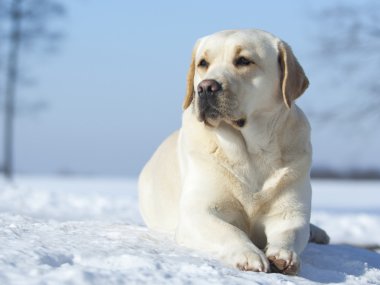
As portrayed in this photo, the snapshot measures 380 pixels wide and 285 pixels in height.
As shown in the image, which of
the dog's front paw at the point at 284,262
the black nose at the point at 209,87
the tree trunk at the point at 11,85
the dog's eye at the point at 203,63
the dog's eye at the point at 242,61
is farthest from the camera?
the tree trunk at the point at 11,85

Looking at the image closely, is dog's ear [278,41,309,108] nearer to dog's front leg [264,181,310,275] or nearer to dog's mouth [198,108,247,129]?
dog's mouth [198,108,247,129]

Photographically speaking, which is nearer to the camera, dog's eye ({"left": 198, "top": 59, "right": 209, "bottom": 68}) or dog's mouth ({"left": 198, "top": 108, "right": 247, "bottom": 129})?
dog's mouth ({"left": 198, "top": 108, "right": 247, "bottom": 129})

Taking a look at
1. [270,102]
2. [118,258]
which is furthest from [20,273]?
[270,102]

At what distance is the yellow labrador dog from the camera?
14.9ft

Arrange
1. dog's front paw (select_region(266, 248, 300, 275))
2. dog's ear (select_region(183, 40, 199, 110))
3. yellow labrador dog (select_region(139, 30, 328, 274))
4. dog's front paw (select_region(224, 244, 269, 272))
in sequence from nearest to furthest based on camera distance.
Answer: dog's front paw (select_region(224, 244, 269, 272)) < dog's front paw (select_region(266, 248, 300, 275)) < yellow labrador dog (select_region(139, 30, 328, 274)) < dog's ear (select_region(183, 40, 199, 110))

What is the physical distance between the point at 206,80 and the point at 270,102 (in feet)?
1.83

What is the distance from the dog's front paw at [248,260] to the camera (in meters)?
3.92

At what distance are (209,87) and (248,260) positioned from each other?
113 centimetres

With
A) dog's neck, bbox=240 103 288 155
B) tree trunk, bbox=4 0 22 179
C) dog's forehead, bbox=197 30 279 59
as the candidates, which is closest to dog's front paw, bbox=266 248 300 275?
dog's neck, bbox=240 103 288 155

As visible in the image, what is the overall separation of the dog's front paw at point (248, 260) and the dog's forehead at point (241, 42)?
4.79 ft

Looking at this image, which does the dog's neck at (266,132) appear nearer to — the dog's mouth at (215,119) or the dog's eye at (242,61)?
the dog's mouth at (215,119)

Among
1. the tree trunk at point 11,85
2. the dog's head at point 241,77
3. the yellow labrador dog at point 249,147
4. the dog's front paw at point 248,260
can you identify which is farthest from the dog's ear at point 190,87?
the tree trunk at point 11,85

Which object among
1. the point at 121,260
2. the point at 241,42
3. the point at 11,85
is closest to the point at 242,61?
the point at 241,42

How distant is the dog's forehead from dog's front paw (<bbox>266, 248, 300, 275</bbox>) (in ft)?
4.74
